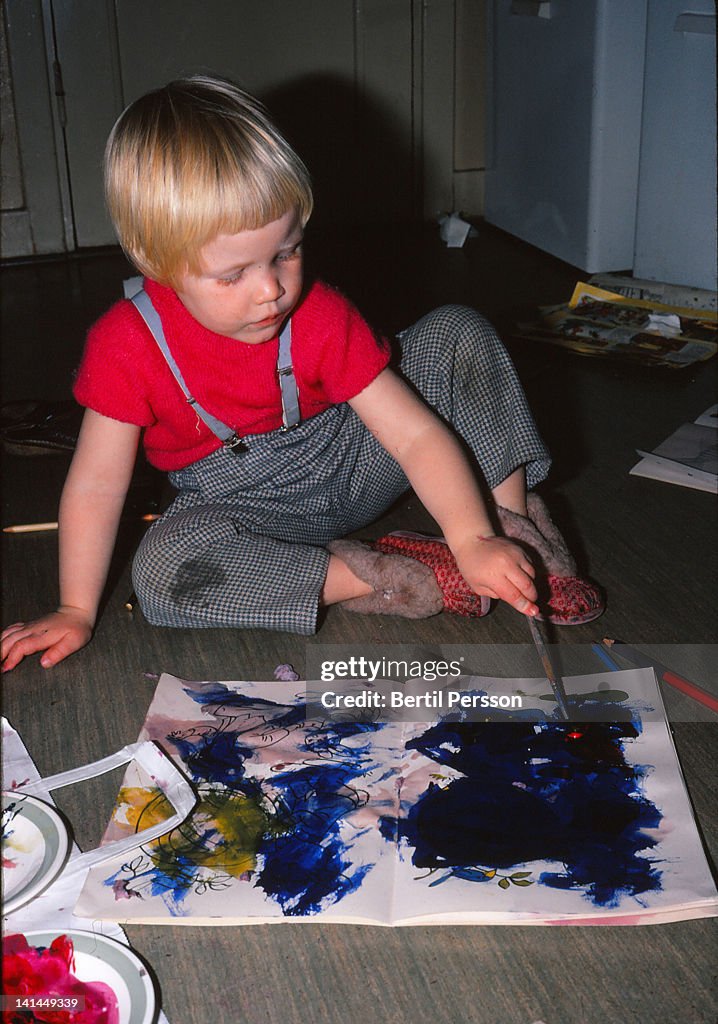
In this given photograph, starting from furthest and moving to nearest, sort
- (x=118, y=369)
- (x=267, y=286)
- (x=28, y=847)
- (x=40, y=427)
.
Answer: (x=40, y=427)
(x=118, y=369)
(x=267, y=286)
(x=28, y=847)

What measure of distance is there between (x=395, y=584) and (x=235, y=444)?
0.69ft

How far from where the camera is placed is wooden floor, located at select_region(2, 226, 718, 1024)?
66cm

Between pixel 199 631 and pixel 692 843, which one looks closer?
pixel 692 843

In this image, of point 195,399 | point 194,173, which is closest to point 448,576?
point 195,399

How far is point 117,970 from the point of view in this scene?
67 centimetres

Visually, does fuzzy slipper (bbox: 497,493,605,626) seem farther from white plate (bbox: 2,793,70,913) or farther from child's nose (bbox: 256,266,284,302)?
white plate (bbox: 2,793,70,913)

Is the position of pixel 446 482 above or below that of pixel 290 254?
below

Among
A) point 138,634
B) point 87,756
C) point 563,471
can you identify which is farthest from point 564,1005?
point 563,471

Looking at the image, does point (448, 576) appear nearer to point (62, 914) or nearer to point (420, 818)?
point (420, 818)

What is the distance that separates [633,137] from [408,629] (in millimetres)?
A: 1399

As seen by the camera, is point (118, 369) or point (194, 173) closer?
point (194, 173)

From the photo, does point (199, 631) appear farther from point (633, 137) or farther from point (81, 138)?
point (81, 138)

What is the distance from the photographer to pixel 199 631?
1.06 meters

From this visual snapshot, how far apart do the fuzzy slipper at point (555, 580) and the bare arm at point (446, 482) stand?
80mm
